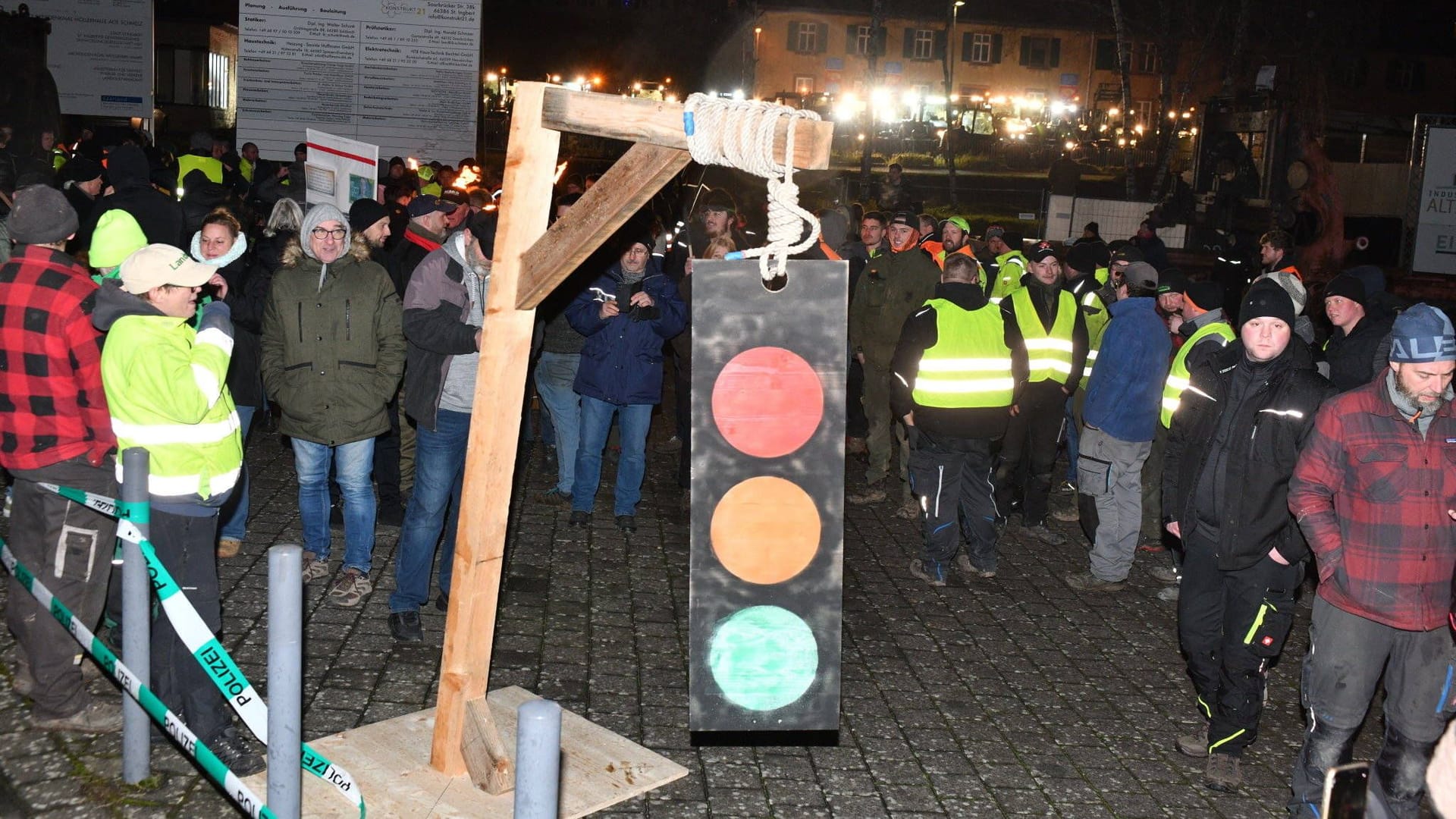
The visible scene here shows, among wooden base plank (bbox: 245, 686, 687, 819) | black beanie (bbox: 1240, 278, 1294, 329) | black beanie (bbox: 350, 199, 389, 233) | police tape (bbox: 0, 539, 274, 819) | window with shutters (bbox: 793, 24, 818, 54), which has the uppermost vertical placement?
window with shutters (bbox: 793, 24, 818, 54)

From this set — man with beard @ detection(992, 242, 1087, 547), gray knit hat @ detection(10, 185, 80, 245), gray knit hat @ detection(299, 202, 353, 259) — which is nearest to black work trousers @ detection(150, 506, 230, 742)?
gray knit hat @ detection(10, 185, 80, 245)

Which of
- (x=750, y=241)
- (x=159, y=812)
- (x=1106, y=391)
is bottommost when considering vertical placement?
(x=159, y=812)

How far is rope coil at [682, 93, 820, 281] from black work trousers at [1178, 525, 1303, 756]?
9.96 feet

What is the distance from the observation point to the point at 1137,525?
8.13 m

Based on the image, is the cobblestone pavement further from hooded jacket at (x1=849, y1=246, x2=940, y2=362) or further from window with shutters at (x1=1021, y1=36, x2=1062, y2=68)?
window with shutters at (x1=1021, y1=36, x2=1062, y2=68)

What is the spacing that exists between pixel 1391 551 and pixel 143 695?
4.53 metres

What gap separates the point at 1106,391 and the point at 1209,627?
2593mm

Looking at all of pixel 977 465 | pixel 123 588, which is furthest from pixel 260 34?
pixel 123 588

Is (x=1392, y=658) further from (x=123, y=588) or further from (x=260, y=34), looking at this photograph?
(x=260, y=34)

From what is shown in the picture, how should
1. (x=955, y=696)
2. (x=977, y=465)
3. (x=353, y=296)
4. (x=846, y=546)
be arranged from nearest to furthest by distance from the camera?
1. (x=955, y=696)
2. (x=353, y=296)
3. (x=977, y=465)
4. (x=846, y=546)

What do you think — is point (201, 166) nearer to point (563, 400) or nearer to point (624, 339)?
point (563, 400)

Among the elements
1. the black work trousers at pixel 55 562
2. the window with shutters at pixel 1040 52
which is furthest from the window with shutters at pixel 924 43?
the black work trousers at pixel 55 562

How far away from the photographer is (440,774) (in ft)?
16.6

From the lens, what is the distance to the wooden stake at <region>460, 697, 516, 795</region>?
4.89 m
